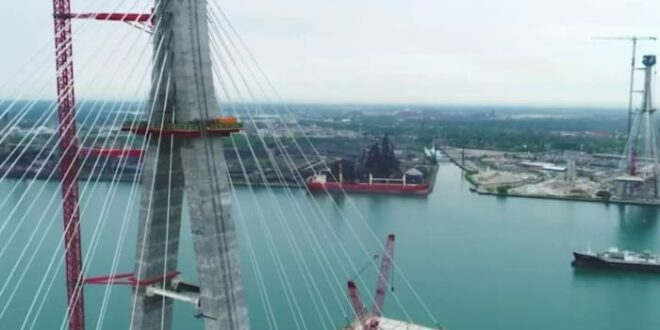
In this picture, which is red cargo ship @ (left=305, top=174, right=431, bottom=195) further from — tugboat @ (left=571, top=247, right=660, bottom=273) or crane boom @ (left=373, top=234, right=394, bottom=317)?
crane boom @ (left=373, top=234, right=394, bottom=317)

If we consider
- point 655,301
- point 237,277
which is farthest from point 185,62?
point 655,301

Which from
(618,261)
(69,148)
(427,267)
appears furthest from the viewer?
A: (618,261)

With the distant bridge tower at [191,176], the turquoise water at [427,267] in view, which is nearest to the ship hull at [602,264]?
the turquoise water at [427,267]

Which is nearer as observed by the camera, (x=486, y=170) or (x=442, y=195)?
(x=442, y=195)

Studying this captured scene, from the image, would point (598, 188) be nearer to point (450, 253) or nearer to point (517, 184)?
point (517, 184)

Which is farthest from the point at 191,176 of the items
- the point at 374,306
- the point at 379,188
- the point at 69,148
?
the point at 379,188

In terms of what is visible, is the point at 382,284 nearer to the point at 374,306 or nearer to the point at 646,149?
the point at 374,306
